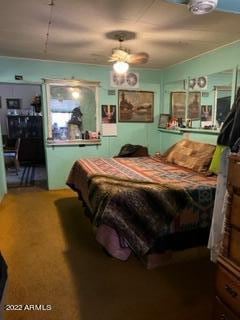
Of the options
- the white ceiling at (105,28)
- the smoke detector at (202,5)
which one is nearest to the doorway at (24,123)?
the white ceiling at (105,28)

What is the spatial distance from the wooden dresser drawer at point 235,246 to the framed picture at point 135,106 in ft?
13.3

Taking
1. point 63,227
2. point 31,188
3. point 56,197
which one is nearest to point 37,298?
point 63,227

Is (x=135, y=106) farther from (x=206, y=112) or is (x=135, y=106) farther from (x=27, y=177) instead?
(x=27, y=177)

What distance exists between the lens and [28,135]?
7285mm

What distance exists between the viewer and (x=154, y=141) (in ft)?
18.0

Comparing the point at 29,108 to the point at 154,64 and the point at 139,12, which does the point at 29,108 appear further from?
the point at 139,12

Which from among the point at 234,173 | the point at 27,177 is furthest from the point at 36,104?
the point at 234,173

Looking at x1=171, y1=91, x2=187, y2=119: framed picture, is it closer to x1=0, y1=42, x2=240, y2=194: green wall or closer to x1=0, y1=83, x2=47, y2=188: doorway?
x1=0, y1=42, x2=240, y2=194: green wall

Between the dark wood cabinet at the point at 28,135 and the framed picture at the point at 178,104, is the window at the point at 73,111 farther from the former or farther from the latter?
the dark wood cabinet at the point at 28,135

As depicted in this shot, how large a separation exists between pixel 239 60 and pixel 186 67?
130 centimetres

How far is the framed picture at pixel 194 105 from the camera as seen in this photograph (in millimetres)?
4113

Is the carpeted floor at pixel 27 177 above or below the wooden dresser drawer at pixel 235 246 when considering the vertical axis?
below

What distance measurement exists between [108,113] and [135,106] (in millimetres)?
616

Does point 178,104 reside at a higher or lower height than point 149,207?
higher
